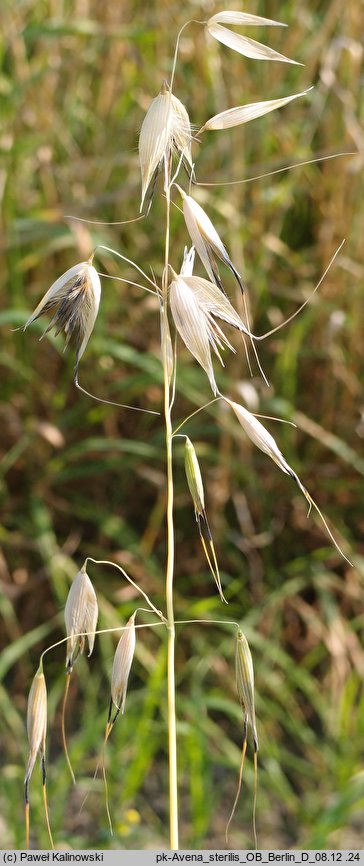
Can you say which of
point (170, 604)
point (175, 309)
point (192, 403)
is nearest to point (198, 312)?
point (175, 309)

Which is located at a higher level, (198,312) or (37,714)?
(198,312)

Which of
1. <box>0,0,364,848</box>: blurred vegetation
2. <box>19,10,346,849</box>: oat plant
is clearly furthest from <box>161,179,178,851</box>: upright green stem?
<box>0,0,364,848</box>: blurred vegetation

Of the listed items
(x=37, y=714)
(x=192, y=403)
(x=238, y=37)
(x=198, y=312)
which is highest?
(x=238, y=37)

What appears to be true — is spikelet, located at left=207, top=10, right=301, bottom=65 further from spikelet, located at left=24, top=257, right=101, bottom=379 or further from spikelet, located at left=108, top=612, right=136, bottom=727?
spikelet, located at left=108, top=612, right=136, bottom=727

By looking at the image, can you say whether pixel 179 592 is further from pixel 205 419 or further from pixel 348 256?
pixel 348 256

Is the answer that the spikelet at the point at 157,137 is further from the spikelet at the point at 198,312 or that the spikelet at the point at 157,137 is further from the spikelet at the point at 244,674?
the spikelet at the point at 244,674

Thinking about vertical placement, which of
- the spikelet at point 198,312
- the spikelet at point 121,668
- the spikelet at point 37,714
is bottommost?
the spikelet at point 37,714

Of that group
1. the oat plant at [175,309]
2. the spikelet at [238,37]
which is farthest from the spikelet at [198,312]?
the spikelet at [238,37]

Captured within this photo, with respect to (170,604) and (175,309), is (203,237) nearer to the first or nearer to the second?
(175,309)
